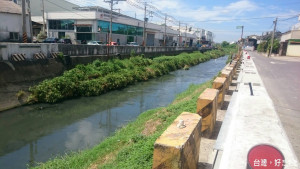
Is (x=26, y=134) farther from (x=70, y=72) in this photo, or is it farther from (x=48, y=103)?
(x=70, y=72)

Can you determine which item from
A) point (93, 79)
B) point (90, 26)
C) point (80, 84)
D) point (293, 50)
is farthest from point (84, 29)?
point (293, 50)

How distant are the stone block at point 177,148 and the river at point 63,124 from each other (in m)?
5.91

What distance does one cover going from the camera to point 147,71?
2391cm

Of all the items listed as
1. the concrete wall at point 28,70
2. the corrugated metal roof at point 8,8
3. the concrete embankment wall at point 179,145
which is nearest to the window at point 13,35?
the corrugated metal roof at point 8,8

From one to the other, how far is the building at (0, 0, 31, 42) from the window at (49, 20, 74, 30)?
1302 cm

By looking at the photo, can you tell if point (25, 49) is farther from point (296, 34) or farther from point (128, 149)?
point (296, 34)

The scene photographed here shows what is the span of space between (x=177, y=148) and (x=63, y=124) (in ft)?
30.6

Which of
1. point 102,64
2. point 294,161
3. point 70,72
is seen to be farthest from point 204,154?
point 102,64

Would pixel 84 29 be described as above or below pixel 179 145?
above

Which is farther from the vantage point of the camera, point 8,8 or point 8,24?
point 8,8

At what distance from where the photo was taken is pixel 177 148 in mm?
2893

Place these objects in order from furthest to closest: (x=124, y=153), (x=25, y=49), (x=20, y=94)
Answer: (x=25, y=49) < (x=20, y=94) < (x=124, y=153)

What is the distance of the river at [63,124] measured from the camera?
27.0 ft

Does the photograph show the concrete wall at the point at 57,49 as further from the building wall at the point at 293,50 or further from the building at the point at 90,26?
the building wall at the point at 293,50
